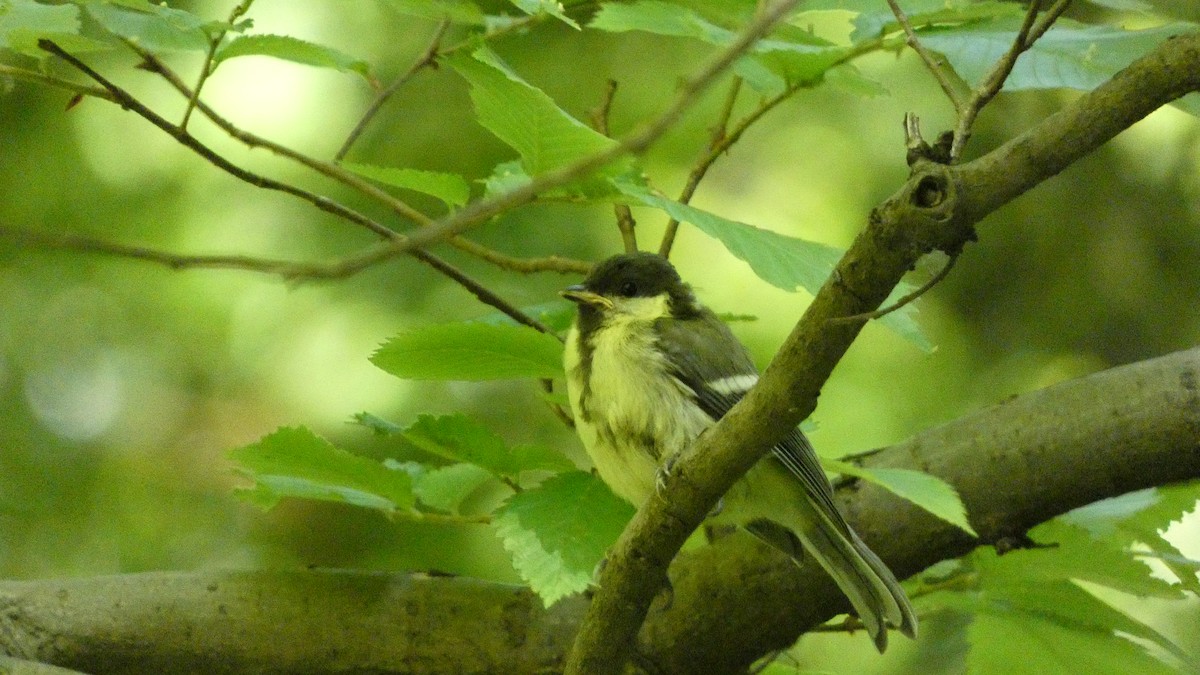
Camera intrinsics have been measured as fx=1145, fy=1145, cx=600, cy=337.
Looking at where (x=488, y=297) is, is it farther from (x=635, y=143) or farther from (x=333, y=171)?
(x=635, y=143)

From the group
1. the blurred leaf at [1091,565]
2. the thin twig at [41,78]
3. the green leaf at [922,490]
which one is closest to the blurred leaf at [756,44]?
the green leaf at [922,490]

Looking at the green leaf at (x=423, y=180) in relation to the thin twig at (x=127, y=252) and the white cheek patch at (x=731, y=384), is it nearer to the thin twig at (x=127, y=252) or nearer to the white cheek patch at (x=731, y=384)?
the white cheek patch at (x=731, y=384)

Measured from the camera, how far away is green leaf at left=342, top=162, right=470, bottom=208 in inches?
75.4

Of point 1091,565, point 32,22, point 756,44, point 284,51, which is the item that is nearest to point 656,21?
point 756,44

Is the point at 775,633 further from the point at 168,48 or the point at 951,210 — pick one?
the point at 168,48

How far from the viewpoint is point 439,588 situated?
2344 millimetres

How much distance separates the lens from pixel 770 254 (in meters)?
1.78

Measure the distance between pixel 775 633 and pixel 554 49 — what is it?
2.26 meters

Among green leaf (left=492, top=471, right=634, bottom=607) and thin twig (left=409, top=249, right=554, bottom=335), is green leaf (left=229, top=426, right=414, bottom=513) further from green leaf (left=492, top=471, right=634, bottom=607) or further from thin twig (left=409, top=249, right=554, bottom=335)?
thin twig (left=409, top=249, right=554, bottom=335)

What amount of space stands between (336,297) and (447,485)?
1580mm

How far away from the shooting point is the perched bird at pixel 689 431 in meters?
2.15

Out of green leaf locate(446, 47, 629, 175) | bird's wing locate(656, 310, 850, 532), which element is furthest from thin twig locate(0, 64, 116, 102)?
bird's wing locate(656, 310, 850, 532)

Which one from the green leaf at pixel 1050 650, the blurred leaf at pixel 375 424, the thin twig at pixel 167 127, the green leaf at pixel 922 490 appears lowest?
the green leaf at pixel 1050 650

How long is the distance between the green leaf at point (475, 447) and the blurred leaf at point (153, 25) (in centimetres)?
71
